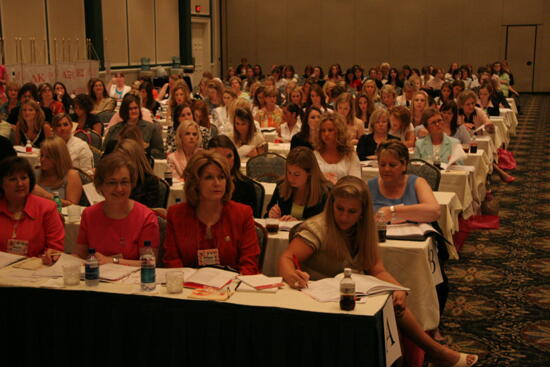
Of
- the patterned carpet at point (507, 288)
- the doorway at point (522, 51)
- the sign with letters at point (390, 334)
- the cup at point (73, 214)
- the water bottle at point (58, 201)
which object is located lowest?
the patterned carpet at point (507, 288)

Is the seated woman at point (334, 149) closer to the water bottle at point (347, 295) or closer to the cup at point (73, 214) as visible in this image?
the cup at point (73, 214)

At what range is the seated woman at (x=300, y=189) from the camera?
523 cm

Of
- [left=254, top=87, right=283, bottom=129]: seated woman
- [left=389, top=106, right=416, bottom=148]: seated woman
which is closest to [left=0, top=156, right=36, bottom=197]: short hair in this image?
[left=389, top=106, right=416, bottom=148]: seated woman

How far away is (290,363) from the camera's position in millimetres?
3615

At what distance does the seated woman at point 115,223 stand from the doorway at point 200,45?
2206 centimetres

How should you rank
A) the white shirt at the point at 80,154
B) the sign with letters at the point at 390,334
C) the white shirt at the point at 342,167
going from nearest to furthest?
the sign with letters at the point at 390,334, the white shirt at the point at 342,167, the white shirt at the point at 80,154

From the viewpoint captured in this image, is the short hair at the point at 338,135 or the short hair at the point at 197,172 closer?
the short hair at the point at 197,172

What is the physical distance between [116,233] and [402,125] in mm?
5444

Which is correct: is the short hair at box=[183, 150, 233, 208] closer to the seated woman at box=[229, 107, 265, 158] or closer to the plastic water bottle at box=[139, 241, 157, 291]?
the plastic water bottle at box=[139, 241, 157, 291]

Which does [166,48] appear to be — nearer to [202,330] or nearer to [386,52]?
[386,52]

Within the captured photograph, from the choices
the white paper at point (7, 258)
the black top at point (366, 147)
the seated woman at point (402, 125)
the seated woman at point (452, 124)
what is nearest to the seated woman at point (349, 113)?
the seated woman at point (402, 125)

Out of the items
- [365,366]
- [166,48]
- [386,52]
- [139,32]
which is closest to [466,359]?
[365,366]

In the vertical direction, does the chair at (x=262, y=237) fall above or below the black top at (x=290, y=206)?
below

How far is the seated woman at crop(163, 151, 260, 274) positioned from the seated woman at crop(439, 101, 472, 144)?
5.46 meters
